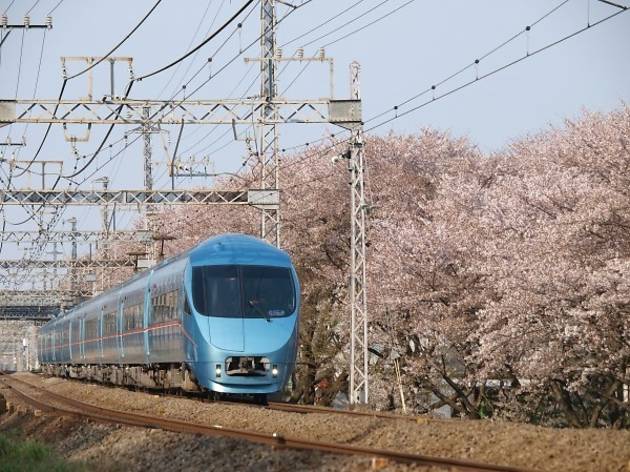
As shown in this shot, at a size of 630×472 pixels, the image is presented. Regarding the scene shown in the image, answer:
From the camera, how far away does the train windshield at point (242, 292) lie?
73.8ft

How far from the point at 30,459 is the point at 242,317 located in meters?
7.32

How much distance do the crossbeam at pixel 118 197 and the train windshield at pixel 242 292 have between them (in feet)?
51.3

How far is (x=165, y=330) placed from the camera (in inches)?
987

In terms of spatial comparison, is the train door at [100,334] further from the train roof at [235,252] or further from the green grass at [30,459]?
the green grass at [30,459]

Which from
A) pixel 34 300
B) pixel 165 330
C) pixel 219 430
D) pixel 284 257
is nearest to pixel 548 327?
pixel 284 257

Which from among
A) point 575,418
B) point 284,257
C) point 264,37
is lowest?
point 575,418

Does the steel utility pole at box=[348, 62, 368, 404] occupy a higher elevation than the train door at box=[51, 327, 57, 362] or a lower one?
higher

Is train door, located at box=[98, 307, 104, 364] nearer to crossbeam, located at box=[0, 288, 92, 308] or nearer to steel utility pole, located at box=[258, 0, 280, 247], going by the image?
steel utility pole, located at box=[258, 0, 280, 247]

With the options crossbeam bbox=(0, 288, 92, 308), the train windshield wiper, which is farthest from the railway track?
crossbeam bbox=(0, 288, 92, 308)

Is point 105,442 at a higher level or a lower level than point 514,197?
lower

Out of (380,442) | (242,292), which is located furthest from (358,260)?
(380,442)

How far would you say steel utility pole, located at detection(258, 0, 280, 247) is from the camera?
105ft

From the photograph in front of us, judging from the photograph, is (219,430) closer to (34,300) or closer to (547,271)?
(547,271)

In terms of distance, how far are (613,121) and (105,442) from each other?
21487 mm
